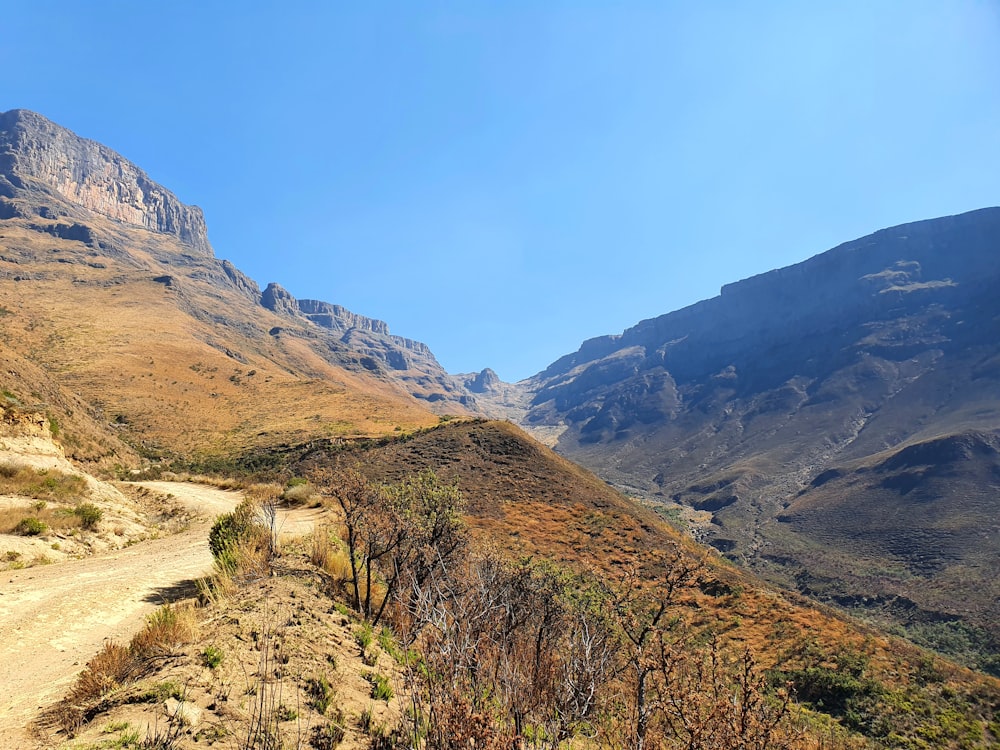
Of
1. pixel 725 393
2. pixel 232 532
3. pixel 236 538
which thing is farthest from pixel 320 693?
pixel 725 393

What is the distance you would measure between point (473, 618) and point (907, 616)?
51402 millimetres

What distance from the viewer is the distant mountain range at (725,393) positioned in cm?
4731

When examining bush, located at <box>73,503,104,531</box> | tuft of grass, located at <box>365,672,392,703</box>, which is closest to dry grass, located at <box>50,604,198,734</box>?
tuft of grass, located at <box>365,672,392,703</box>

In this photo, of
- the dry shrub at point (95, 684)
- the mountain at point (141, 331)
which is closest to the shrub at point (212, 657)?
the dry shrub at point (95, 684)

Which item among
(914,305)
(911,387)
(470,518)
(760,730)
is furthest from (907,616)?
(914,305)

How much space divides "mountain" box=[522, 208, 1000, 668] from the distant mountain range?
0.44 metres

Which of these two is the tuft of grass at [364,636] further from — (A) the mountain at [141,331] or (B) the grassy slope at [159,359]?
(B) the grassy slope at [159,359]

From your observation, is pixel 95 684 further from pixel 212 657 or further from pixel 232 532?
pixel 232 532

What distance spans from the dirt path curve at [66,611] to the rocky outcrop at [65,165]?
203 meters

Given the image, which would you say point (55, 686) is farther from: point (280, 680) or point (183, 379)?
point (183, 379)

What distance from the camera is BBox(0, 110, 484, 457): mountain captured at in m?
51.6

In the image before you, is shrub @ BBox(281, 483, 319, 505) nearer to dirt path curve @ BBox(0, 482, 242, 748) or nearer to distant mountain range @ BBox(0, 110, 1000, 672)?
dirt path curve @ BBox(0, 482, 242, 748)

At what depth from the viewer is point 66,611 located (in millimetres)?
7484

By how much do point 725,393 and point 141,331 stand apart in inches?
6252
